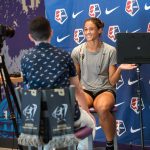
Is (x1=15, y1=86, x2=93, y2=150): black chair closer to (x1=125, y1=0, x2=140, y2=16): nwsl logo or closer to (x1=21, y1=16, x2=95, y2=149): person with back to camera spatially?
(x1=21, y1=16, x2=95, y2=149): person with back to camera

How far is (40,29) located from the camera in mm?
2145

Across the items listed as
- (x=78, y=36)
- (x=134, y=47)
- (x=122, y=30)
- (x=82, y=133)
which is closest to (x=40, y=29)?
(x=82, y=133)

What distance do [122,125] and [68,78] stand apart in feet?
4.91

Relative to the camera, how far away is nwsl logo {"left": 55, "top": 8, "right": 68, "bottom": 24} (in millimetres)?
3721

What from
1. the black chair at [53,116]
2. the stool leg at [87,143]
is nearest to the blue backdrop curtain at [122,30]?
the stool leg at [87,143]

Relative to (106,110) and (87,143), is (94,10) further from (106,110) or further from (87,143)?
(87,143)

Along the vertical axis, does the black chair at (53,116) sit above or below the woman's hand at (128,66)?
below

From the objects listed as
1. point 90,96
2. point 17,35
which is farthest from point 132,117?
point 17,35

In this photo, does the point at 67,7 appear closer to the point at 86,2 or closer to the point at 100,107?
the point at 86,2

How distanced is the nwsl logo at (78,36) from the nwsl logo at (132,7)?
54cm

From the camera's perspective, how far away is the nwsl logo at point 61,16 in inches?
146

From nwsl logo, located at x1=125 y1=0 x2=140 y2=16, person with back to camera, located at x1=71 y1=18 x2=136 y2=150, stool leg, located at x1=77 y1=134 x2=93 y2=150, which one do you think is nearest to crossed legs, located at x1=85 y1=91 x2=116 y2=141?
person with back to camera, located at x1=71 y1=18 x2=136 y2=150

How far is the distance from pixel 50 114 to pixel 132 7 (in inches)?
68.3

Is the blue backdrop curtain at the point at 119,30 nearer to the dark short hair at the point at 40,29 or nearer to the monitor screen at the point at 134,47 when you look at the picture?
the monitor screen at the point at 134,47
